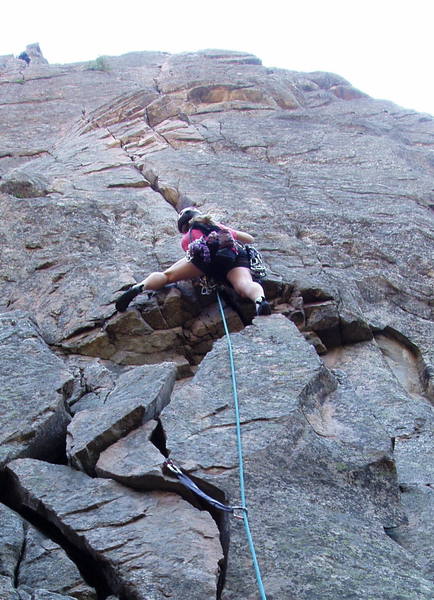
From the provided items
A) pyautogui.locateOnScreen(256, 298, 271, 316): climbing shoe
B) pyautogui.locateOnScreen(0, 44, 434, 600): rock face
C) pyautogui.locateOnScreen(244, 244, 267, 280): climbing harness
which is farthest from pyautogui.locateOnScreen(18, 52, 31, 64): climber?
pyautogui.locateOnScreen(256, 298, 271, 316): climbing shoe

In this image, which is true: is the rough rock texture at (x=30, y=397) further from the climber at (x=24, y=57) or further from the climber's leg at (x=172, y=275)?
the climber at (x=24, y=57)

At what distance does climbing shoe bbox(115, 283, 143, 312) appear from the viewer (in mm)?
6941

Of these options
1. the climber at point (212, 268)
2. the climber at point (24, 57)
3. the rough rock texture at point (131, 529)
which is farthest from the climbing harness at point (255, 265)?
the climber at point (24, 57)

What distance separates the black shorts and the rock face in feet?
0.88

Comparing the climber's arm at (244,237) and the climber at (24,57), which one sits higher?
the climber at (24,57)

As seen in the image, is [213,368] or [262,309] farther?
[262,309]

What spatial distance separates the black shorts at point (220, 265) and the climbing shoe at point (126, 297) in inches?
27.4

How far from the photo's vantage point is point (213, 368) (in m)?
5.68

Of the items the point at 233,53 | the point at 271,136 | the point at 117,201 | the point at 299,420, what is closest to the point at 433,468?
the point at 299,420

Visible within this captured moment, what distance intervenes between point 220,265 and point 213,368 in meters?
1.84

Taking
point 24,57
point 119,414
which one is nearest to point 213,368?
point 119,414

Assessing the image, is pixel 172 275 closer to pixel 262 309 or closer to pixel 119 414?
pixel 262 309

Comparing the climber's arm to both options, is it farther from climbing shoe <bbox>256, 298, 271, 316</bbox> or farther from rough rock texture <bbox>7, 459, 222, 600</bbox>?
rough rock texture <bbox>7, 459, 222, 600</bbox>

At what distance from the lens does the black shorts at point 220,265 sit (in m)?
7.18
